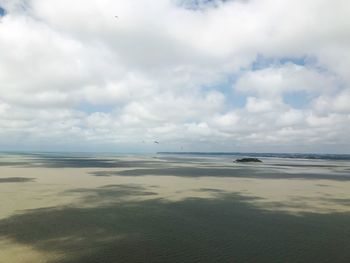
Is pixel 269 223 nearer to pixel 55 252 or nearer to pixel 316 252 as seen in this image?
pixel 316 252

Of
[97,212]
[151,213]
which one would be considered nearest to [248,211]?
[151,213]

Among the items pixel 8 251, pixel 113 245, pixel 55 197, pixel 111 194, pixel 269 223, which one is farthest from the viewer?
pixel 111 194

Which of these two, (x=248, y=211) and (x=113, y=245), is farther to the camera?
(x=248, y=211)

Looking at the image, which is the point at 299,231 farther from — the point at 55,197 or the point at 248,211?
the point at 55,197

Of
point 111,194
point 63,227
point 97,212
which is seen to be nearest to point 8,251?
point 63,227

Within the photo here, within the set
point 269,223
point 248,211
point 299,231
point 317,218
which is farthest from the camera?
point 248,211

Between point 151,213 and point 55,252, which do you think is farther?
point 151,213

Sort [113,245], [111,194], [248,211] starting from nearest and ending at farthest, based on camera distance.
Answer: [113,245] < [248,211] < [111,194]

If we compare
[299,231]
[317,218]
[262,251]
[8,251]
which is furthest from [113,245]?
[317,218]

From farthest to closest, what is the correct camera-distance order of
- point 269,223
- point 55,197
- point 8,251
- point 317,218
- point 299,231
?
point 55,197, point 317,218, point 269,223, point 299,231, point 8,251
